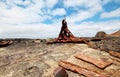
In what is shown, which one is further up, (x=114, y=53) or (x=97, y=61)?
(x=114, y=53)

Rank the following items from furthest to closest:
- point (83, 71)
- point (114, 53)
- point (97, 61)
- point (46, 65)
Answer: point (114, 53), point (46, 65), point (97, 61), point (83, 71)

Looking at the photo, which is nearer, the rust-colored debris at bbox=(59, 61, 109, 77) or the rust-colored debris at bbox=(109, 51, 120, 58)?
the rust-colored debris at bbox=(59, 61, 109, 77)

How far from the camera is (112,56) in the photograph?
18.6ft

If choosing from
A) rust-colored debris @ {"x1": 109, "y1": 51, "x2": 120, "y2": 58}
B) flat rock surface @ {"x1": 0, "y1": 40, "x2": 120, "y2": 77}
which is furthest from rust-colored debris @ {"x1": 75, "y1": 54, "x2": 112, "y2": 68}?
rust-colored debris @ {"x1": 109, "y1": 51, "x2": 120, "y2": 58}

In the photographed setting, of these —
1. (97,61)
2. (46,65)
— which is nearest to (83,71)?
(97,61)

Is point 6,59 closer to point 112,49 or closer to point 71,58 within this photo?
point 71,58

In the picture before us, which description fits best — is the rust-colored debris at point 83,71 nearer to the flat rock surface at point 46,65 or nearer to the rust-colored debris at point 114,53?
the flat rock surface at point 46,65

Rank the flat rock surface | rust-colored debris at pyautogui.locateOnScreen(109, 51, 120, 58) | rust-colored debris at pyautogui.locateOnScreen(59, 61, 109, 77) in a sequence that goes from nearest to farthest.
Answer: rust-colored debris at pyautogui.locateOnScreen(59, 61, 109, 77)
the flat rock surface
rust-colored debris at pyautogui.locateOnScreen(109, 51, 120, 58)

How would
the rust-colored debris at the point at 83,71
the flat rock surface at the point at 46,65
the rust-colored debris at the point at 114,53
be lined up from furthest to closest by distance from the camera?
1. the rust-colored debris at the point at 114,53
2. the flat rock surface at the point at 46,65
3. the rust-colored debris at the point at 83,71

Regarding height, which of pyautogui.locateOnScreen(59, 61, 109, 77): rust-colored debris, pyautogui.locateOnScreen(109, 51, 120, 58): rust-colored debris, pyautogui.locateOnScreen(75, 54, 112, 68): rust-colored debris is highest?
pyautogui.locateOnScreen(109, 51, 120, 58): rust-colored debris

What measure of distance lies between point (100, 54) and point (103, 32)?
44.8 ft

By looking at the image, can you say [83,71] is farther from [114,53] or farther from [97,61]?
[114,53]

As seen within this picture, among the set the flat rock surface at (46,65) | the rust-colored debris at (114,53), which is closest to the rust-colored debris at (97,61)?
the flat rock surface at (46,65)

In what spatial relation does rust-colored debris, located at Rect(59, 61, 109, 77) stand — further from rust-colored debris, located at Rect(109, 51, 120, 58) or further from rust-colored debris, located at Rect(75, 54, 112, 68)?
rust-colored debris, located at Rect(109, 51, 120, 58)
